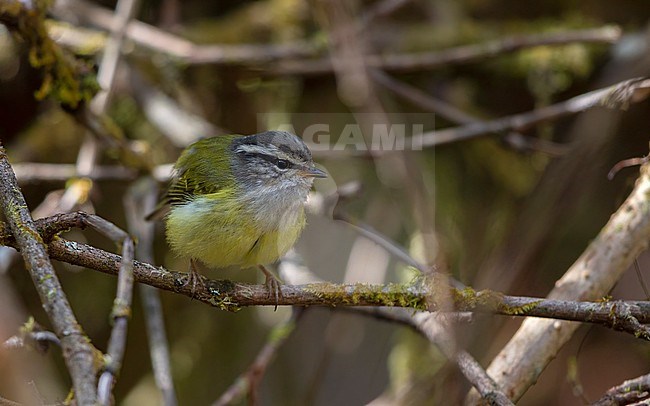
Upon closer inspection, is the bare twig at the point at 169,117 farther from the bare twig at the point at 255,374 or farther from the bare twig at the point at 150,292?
the bare twig at the point at 255,374

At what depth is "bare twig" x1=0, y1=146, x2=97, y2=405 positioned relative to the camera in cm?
148

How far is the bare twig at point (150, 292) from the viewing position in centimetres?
316

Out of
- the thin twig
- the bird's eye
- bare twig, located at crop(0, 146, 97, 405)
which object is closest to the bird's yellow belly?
the bird's eye

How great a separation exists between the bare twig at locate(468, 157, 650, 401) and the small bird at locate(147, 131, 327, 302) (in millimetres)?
995

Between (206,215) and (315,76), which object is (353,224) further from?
(315,76)

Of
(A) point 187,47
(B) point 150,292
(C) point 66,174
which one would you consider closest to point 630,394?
(B) point 150,292

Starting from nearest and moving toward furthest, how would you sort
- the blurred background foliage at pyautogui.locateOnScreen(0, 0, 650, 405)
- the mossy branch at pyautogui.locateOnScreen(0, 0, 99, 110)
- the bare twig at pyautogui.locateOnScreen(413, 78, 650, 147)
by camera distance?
the mossy branch at pyautogui.locateOnScreen(0, 0, 99, 110)
the bare twig at pyautogui.locateOnScreen(413, 78, 650, 147)
the blurred background foliage at pyautogui.locateOnScreen(0, 0, 650, 405)

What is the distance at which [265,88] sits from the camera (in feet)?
16.1

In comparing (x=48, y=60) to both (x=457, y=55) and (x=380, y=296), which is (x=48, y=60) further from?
(x=457, y=55)

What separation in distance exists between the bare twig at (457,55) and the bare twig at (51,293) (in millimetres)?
2461

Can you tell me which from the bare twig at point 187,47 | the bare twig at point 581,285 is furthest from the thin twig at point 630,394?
the bare twig at point 187,47

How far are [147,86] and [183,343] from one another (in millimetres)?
1800

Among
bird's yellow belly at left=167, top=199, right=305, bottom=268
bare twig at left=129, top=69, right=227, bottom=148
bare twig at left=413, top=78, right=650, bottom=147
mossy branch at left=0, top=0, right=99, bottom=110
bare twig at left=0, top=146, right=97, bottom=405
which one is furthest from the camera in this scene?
bare twig at left=129, top=69, right=227, bottom=148

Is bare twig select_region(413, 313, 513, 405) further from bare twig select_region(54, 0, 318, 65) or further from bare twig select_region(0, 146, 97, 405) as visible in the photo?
bare twig select_region(54, 0, 318, 65)
